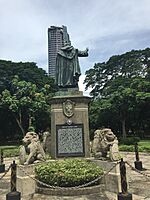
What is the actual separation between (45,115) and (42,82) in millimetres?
7822

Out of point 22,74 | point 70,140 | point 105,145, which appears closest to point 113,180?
point 105,145

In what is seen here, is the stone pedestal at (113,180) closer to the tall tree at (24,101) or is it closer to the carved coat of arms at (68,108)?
the carved coat of arms at (68,108)

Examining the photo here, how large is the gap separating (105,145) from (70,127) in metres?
1.81

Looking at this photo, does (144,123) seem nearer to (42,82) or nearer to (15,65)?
(42,82)

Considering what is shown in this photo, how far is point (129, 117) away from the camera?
3203 centimetres

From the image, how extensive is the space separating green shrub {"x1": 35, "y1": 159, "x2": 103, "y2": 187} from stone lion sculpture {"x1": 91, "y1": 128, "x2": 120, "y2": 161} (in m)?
0.66

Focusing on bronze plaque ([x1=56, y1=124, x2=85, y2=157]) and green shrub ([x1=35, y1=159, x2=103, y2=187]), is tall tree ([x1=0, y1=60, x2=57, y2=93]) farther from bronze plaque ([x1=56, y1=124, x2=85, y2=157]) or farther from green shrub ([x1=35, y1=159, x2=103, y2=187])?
green shrub ([x1=35, y1=159, x2=103, y2=187])

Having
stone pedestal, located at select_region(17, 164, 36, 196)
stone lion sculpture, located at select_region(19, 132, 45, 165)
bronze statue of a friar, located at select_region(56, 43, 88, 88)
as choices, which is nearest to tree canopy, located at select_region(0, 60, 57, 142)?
bronze statue of a friar, located at select_region(56, 43, 88, 88)

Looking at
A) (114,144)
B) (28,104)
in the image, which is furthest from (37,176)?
(28,104)

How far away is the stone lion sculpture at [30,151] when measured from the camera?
26.8 feet

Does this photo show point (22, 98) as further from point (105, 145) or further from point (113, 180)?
point (113, 180)

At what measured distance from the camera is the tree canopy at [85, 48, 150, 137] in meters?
29.0

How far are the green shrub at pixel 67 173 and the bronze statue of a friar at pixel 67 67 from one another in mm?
3888

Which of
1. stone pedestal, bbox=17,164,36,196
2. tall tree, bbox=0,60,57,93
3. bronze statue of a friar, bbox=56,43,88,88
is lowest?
stone pedestal, bbox=17,164,36,196
